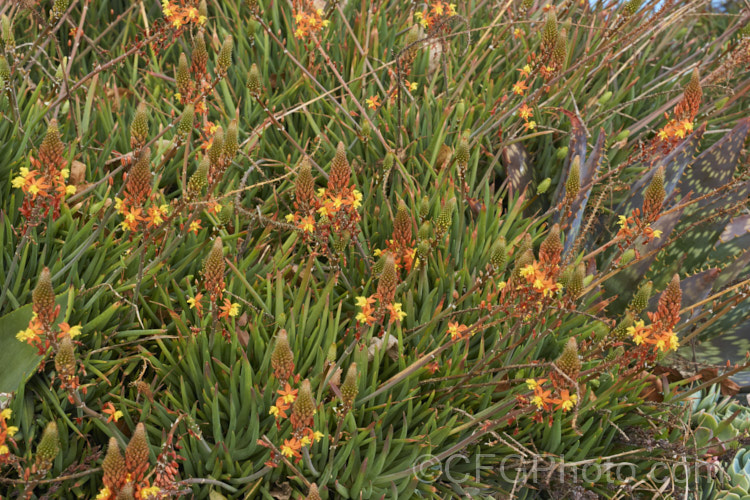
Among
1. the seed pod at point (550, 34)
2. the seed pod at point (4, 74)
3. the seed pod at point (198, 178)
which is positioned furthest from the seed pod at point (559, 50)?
the seed pod at point (4, 74)

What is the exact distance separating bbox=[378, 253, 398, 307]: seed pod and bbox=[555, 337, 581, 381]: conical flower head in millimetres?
496

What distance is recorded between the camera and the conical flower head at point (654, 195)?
2.03 meters

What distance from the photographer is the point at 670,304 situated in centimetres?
193

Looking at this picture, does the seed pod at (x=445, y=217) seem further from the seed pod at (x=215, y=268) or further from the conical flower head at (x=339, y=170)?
the seed pod at (x=215, y=268)

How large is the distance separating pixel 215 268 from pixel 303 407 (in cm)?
44

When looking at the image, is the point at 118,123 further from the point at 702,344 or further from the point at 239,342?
the point at 702,344

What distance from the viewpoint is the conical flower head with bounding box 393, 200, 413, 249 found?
219 centimetres

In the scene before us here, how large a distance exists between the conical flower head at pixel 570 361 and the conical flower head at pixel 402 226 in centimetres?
66

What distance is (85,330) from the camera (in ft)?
7.21

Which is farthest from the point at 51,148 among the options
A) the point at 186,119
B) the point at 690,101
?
the point at 690,101

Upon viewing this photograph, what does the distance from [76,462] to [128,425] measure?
181mm

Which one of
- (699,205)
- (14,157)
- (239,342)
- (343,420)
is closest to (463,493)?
(343,420)

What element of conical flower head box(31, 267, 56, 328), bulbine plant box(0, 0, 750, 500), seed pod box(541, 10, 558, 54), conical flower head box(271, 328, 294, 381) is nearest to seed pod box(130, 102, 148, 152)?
bulbine plant box(0, 0, 750, 500)

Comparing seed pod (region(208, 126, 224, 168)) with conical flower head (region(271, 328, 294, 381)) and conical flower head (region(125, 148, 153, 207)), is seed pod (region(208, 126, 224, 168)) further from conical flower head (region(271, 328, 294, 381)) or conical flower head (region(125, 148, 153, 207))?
conical flower head (region(271, 328, 294, 381))
